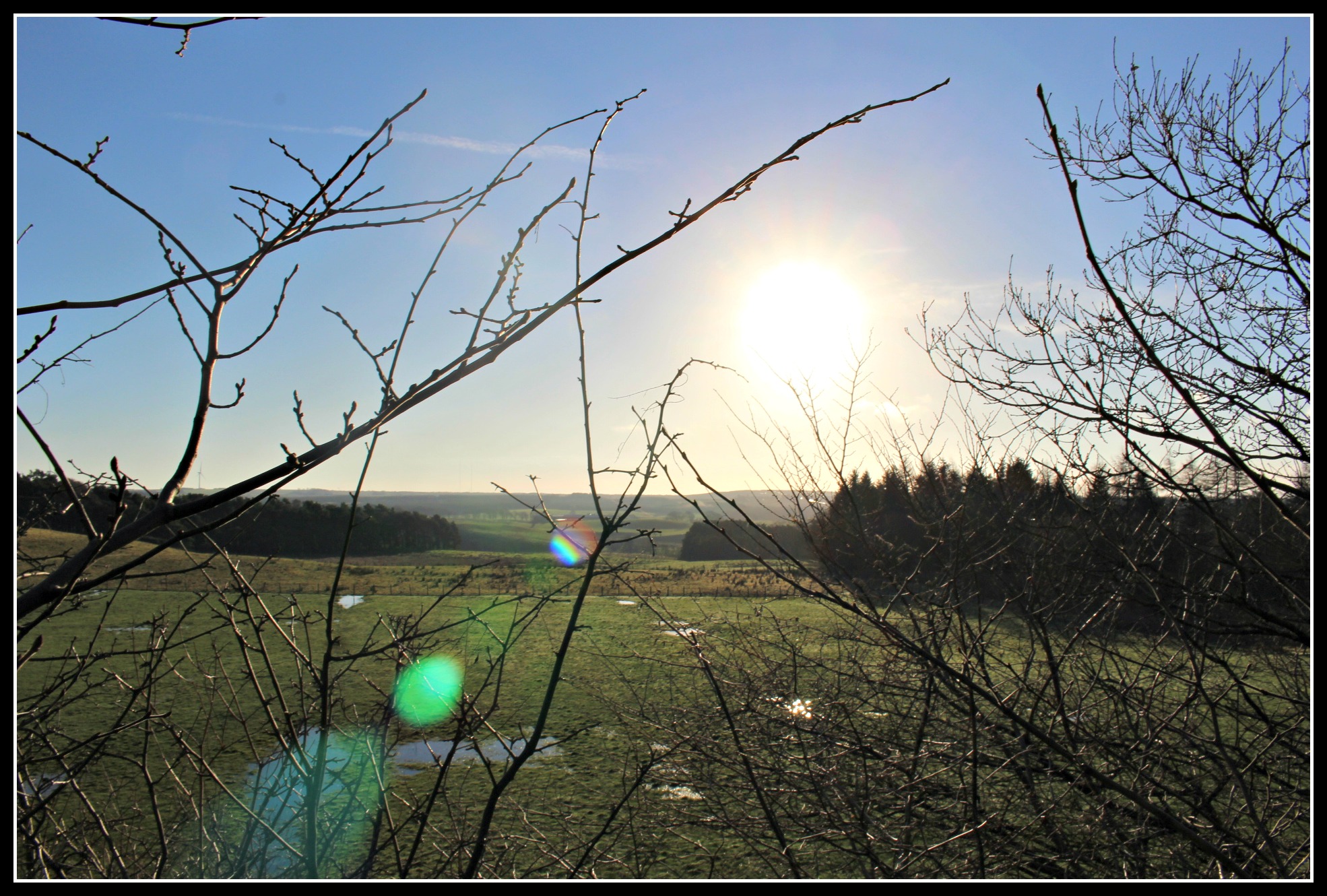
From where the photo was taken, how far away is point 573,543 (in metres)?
1.12

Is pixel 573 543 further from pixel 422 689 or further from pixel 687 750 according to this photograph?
pixel 687 750

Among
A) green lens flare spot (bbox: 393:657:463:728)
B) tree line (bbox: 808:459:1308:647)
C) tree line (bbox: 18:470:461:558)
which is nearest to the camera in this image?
tree line (bbox: 18:470:461:558)

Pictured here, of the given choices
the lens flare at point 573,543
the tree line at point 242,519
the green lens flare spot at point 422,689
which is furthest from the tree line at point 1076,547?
the tree line at point 242,519

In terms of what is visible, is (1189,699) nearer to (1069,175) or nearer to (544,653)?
(1069,175)

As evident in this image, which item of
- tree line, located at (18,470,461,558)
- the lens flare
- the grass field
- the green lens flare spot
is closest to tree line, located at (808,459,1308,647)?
the grass field

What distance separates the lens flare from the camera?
108 cm

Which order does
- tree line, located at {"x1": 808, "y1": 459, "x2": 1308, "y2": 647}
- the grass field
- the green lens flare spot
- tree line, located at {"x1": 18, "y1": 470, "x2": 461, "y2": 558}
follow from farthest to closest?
tree line, located at {"x1": 808, "y1": 459, "x2": 1308, "y2": 647} < the grass field < the green lens flare spot < tree line, located at {"x1": 18, "y1": 470, "x2": 461, "y2": 558}

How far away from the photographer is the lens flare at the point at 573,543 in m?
1.08

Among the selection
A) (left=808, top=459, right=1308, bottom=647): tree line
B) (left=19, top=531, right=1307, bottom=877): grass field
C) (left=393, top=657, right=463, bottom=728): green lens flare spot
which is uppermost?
(left=808, top=459, right=1308, bottom=647): tree line

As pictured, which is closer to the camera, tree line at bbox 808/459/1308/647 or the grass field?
the grass field

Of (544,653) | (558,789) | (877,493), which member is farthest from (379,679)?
(877,493)

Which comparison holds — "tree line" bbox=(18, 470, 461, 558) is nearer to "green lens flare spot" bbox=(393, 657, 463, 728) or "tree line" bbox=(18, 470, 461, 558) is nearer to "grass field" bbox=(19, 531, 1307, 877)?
"grass field" bbox=(19, 531, 1307, 877)

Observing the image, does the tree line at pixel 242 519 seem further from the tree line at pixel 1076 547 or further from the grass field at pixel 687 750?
the tree line at pixel 1076 547
